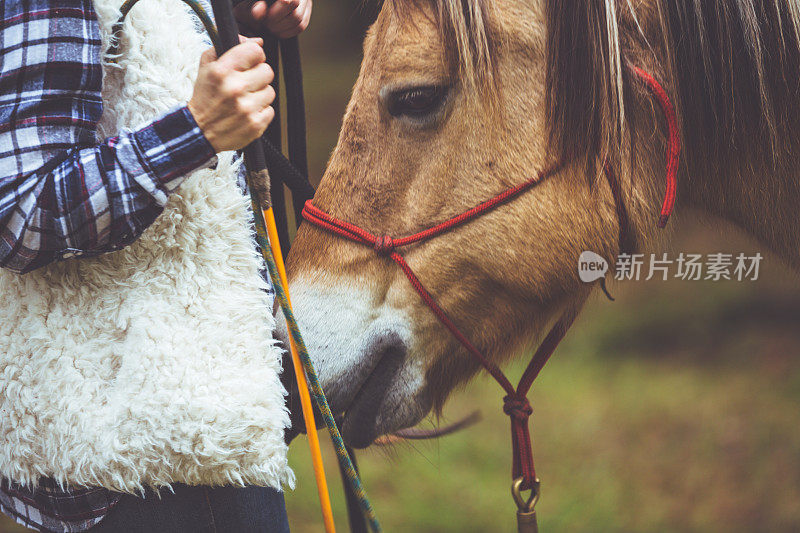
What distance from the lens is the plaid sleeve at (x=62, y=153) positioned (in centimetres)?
75

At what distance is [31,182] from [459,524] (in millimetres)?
2733

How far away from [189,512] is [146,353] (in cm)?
24

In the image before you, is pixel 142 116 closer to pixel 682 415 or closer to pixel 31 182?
pixel 31 182

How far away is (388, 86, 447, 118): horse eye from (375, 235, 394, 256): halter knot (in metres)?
0.23

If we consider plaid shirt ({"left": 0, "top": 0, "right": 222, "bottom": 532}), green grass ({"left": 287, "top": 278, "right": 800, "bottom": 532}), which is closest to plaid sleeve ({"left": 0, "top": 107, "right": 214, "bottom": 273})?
plaid shirt ({"left": 0, "top": 0, "right": 222, "bottom": 532})

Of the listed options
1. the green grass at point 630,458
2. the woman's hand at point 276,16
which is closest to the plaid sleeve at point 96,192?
the woman's hand at point 276,16

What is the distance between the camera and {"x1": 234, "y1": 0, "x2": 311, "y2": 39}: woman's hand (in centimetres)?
115

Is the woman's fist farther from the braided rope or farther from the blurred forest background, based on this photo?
the blurred forest background

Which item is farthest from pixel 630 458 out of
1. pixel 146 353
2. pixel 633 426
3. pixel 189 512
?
pixel 146 353

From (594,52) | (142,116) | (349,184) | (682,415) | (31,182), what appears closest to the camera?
(31,182)

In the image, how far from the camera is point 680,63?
1127 mm

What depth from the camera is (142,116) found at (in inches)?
33.5

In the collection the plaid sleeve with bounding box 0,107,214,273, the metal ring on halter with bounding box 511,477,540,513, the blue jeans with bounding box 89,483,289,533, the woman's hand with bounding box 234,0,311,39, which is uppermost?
the woman's hand with bounding box 234,0,311,39

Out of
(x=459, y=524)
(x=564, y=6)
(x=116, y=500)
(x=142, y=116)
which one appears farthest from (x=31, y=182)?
(x=459, y=524)
